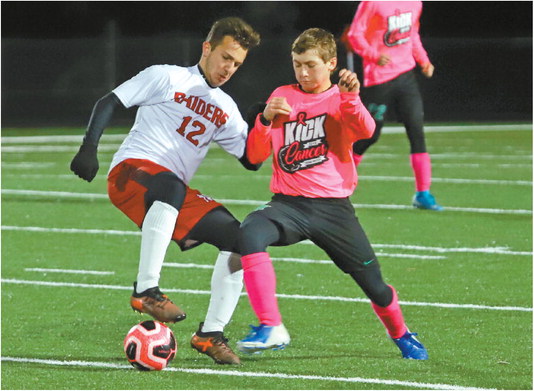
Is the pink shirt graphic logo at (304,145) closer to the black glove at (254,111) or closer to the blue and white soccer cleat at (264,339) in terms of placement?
the black glove at (254,111)

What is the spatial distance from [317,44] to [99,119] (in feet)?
4.10

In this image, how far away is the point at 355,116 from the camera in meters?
6.50

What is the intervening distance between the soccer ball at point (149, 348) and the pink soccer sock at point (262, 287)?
511mm

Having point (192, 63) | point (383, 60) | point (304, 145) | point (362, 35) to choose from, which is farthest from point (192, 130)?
point (192, 63)

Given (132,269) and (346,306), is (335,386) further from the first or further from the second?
(132,269)

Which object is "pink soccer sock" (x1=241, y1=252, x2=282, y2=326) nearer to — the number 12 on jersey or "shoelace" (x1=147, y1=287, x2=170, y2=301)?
"shoelace" (x1=147, y1=287, x2=170, y2=301)

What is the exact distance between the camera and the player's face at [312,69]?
6570 mm

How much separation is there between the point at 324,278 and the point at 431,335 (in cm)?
209

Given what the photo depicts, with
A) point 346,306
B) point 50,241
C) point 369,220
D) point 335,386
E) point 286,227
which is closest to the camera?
point 335,386

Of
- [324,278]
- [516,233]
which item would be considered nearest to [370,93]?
[516,233]

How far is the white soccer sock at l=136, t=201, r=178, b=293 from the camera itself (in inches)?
260

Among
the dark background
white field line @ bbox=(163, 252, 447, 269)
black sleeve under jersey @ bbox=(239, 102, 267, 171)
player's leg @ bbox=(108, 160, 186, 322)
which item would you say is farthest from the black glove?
the dark background

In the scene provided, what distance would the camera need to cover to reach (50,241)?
11070 mm

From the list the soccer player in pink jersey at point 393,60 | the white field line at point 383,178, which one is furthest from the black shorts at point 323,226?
the white field line at point 383,178
